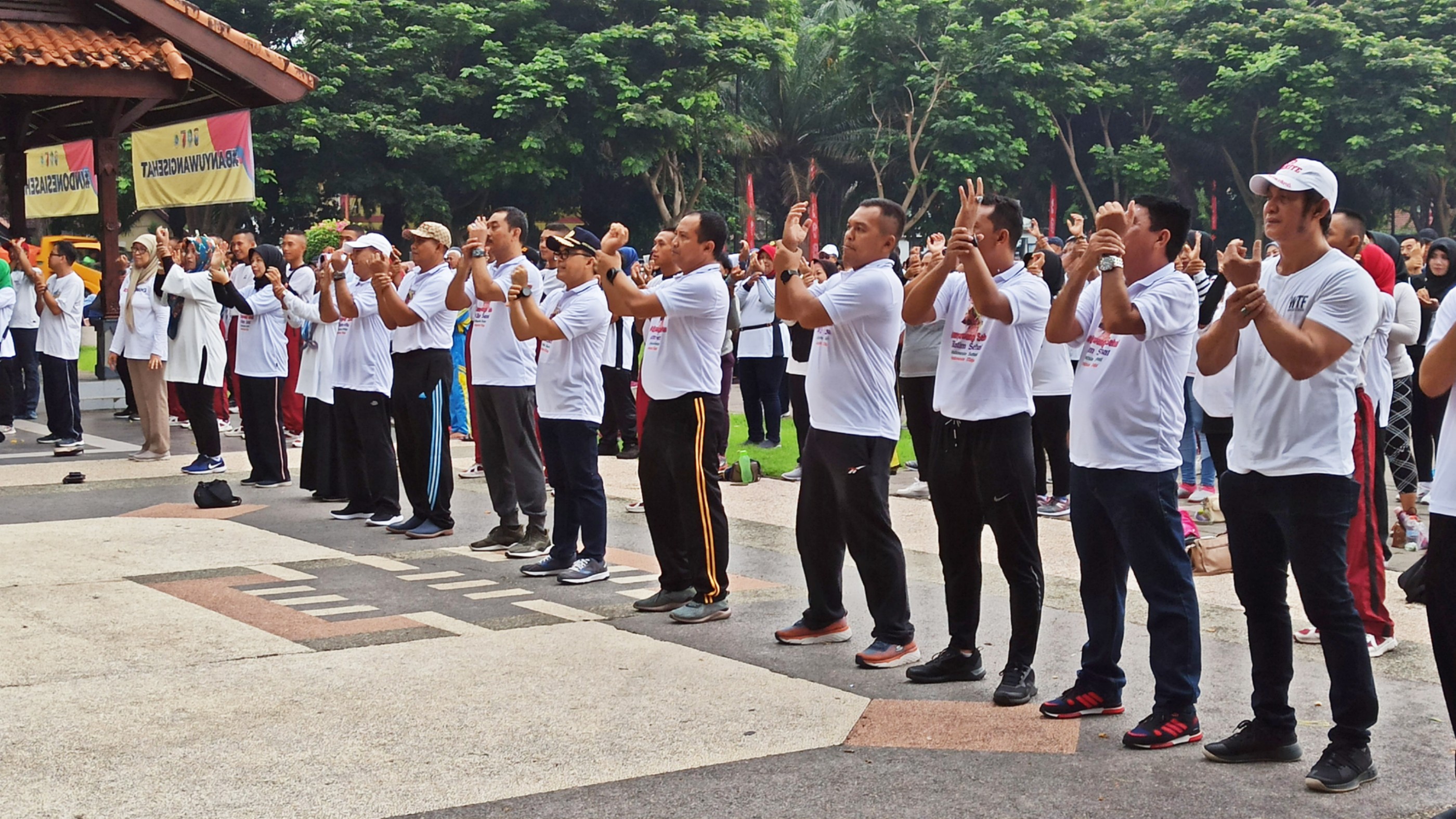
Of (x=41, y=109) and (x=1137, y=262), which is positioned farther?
(x=41, y=109)

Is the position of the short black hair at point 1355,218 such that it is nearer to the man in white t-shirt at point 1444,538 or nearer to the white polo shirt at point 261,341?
the man in white t-shirt at point 1444,538

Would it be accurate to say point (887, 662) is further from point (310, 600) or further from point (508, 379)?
point (508, 379)

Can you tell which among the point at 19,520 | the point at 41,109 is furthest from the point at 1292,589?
the point at 41,109

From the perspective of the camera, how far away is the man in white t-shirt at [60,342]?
14180 mm

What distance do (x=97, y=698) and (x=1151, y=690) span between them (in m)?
3.91

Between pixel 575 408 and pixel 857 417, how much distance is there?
83.8 inches

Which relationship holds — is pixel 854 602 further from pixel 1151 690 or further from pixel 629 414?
pixel 629 414

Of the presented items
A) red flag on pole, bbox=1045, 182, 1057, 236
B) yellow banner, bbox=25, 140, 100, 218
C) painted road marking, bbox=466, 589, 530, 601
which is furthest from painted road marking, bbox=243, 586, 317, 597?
red flag on pole, bbox=1045, 182, 1057, 236

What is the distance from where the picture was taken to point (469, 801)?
4469 mm

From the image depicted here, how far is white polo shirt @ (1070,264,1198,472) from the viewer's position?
5.09m

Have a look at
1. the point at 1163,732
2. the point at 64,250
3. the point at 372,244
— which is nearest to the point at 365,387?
the point at 372,244

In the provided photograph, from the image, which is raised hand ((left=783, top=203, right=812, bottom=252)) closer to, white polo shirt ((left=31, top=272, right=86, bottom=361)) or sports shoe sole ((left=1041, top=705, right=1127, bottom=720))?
sports shoe sole ((left=1041, top=705, right=1127, bottom=720))

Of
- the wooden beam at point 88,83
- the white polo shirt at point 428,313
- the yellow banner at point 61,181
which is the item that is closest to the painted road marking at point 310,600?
the white polo shirt at point 428,313

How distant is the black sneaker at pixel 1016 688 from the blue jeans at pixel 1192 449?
458 centimetres
